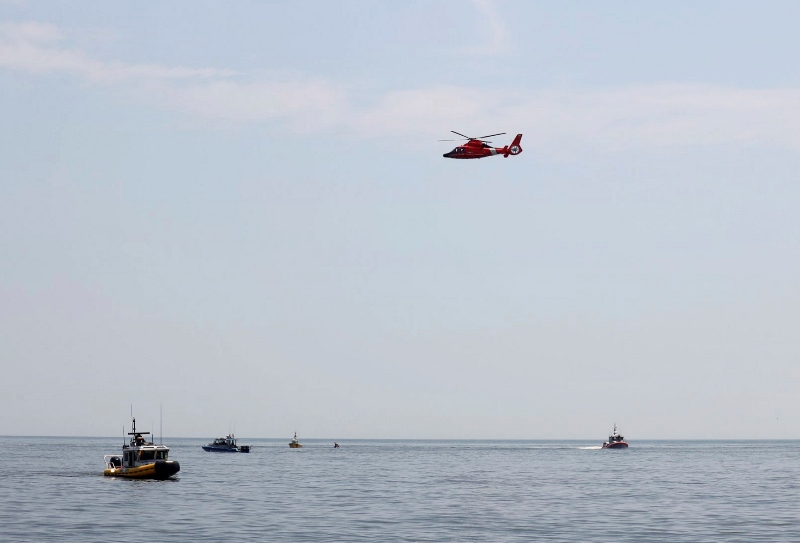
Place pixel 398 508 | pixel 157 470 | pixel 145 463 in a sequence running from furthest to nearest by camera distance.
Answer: pixel 145 463
pixel 157 470
pixel 398 508

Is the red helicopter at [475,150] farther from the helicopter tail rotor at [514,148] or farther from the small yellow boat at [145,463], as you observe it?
the small yellow boat at [145,463]

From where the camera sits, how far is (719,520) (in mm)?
75250

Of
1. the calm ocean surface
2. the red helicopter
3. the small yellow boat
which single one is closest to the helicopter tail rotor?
the red helicopter

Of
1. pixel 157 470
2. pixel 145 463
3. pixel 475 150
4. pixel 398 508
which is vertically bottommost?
pixel 398 508

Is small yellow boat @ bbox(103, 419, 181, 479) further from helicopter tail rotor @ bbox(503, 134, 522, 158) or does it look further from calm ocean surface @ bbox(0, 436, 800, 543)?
helicopter tail rotor @ bbox(503, 134, 522, 158)

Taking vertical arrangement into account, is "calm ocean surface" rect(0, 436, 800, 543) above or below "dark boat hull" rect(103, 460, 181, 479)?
below

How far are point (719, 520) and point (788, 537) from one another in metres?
11.5

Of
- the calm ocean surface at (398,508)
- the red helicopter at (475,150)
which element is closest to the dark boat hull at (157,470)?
the calm ocean surface at (398,508)

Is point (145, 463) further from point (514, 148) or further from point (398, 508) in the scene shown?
point (514, 148)

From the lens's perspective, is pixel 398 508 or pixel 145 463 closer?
pixel 398 508

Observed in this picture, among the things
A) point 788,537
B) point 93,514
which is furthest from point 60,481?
point 788,537

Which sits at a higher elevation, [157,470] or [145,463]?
[145,463]

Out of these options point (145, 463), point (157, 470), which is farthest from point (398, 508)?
point (145, 463)

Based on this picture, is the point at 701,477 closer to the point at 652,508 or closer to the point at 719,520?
the point at 652,508
